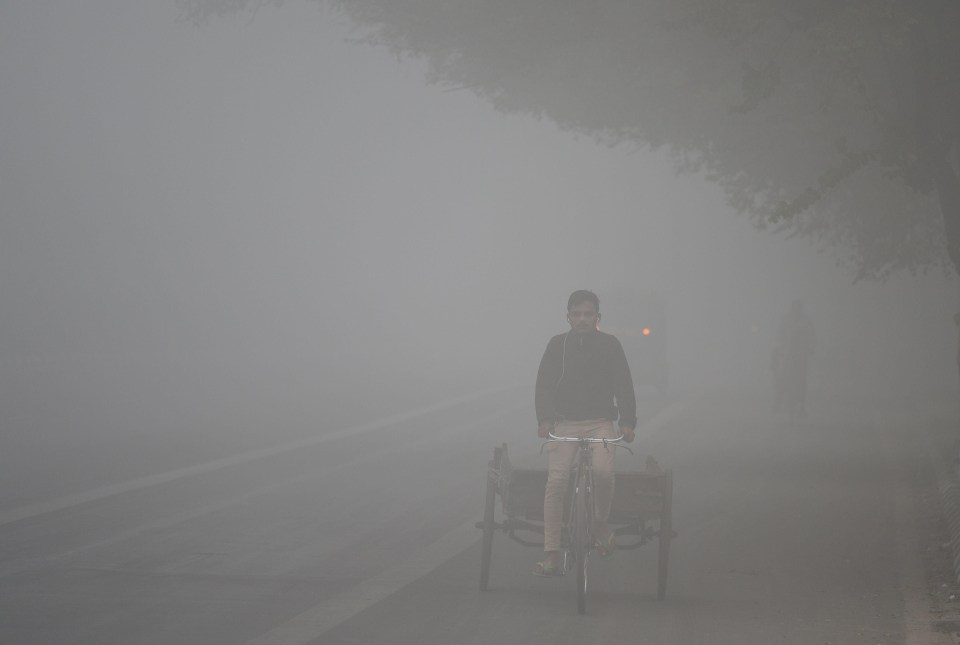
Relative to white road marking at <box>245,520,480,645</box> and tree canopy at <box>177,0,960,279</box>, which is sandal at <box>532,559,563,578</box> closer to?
white road marking at <box>245,520,480,645</box>

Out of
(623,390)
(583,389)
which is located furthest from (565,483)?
(623,390)

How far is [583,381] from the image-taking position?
951cm

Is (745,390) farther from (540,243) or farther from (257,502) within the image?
(540,243)

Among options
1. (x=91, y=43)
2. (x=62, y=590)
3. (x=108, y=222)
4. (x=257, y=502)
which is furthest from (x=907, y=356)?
(x=91, y=43)

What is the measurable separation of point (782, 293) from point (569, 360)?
282ft

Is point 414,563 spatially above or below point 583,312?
below

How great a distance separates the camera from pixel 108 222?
76.3 meters

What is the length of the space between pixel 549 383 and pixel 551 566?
126 cm

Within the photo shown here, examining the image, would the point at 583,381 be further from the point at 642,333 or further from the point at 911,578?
the point at 642,333

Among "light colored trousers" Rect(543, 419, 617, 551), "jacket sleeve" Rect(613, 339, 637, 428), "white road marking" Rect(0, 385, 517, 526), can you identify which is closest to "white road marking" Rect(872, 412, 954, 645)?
"light colored trousers" Rect(543, 419, 617, 551)

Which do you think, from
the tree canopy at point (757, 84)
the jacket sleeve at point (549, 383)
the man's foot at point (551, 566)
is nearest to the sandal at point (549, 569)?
the man's foot at point (551, 566)

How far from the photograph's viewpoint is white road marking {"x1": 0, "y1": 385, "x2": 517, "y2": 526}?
12812 mm

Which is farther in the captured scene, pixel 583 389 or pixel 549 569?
A: pixel 583 389

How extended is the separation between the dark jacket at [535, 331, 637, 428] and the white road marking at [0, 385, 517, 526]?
17.7 ft
